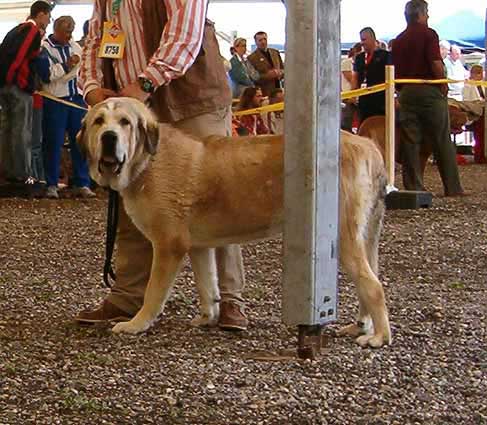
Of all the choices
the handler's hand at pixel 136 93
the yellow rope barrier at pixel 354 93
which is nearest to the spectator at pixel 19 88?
the yellow rope barrier at pixel 354 93

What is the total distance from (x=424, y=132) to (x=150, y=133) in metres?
7.62

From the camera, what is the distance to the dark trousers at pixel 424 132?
1188cm

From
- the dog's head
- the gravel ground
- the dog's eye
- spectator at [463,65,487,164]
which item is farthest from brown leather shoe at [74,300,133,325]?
spectator at [463,65,487,164]

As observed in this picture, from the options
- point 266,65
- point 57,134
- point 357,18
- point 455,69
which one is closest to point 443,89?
point 57,134

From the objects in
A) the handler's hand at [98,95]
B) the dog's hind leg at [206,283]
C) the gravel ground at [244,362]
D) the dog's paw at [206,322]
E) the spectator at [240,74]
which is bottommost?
the gravel ground at [244,362]

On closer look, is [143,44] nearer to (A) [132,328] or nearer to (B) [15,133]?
(A) [132,328]

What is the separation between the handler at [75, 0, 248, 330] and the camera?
4895 mm

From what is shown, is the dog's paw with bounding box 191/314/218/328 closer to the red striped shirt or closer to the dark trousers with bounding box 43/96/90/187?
the red striped shirt

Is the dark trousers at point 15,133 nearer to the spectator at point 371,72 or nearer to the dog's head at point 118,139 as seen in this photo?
the spectator at point 371,72

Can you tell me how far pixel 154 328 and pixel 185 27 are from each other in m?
1.36

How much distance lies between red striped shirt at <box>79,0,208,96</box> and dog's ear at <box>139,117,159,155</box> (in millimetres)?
193

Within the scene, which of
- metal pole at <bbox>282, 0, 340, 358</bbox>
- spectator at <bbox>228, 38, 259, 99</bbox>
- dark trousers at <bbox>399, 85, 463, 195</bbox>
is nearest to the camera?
metal pole at <bbox>282, 0, 340, 358</bbox>

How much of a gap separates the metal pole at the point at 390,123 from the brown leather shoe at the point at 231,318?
6.80 m

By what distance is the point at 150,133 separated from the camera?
4840 millimetres
